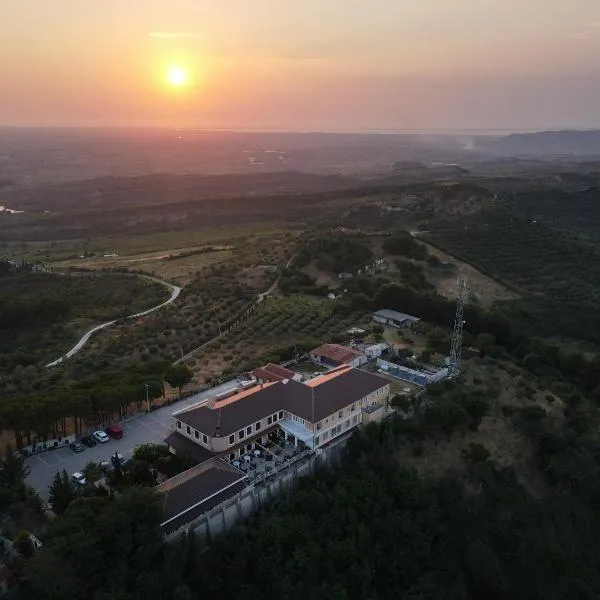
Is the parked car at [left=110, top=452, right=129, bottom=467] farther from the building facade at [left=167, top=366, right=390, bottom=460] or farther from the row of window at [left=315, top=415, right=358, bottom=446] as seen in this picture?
the row of window at [left=315, top=415, right=358, bottom=446]

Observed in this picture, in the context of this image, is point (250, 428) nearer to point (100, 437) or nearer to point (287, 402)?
point (287, 402)

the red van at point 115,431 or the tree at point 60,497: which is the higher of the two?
the tree at point 60,497

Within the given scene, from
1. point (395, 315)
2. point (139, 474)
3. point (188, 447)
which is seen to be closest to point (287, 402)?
point (188, 447)

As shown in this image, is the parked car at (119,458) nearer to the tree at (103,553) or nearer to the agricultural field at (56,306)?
the tree at (103,553)

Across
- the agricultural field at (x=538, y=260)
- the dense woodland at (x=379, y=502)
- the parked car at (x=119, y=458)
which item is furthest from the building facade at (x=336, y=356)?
the agricultural field at (x=538, y=260)

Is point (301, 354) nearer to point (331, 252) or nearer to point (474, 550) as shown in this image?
point (474, 550)

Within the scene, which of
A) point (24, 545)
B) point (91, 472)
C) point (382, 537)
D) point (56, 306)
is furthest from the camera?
point (56, 306)
